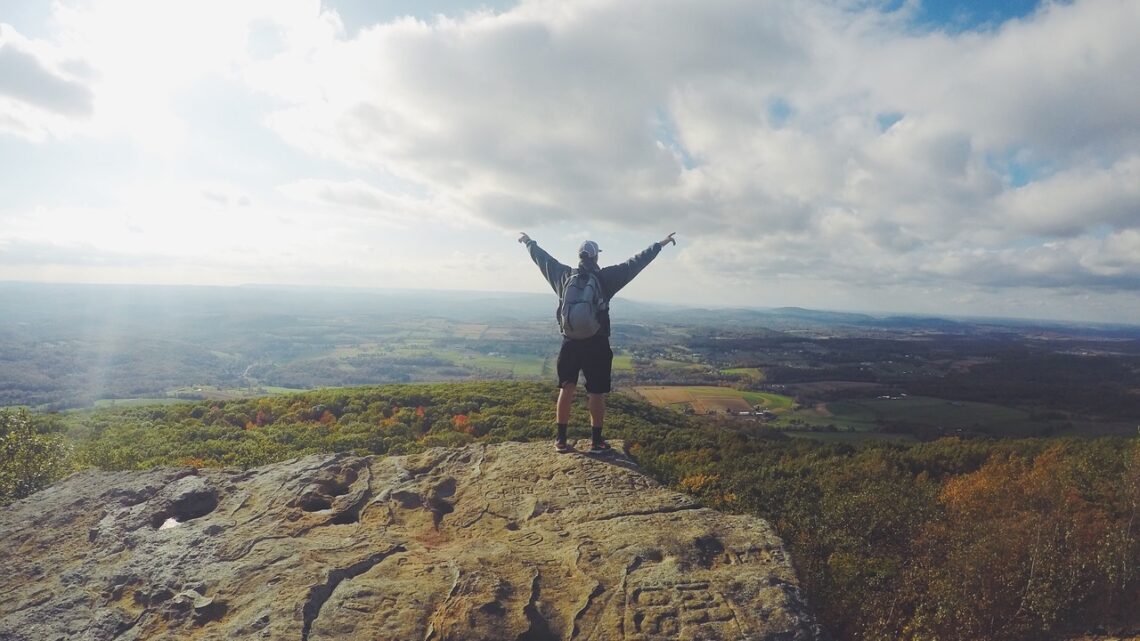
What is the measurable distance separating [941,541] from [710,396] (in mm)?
47831

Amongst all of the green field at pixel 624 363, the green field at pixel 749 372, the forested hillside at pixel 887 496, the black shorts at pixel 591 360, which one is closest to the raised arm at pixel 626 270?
the black shorts at pixel 591 360

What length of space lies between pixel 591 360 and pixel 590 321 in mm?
612

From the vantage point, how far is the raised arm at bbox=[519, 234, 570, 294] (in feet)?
24.4

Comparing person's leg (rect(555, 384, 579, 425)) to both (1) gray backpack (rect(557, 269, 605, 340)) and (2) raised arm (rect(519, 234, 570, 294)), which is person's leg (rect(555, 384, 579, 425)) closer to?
(1) gray backpack (rect(557, 269, 605, 340))

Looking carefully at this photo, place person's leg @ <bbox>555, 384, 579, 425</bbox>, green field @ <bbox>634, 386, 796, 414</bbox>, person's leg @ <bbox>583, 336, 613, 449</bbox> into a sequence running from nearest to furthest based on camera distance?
person's leg @ <bbox>583, 336, 613, 449</bbox>
person's leg @ <bbox>555, 384, 579, 425</bbox>
green field @ <bbox>634, 386, 796, 414</bbox>

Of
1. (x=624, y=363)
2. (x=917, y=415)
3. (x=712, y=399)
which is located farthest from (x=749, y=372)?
(x=917, y=415)

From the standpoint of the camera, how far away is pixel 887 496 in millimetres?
7285

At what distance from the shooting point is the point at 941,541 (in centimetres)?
614

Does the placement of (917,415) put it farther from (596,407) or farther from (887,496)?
(596,407)

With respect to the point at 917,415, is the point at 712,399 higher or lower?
lower

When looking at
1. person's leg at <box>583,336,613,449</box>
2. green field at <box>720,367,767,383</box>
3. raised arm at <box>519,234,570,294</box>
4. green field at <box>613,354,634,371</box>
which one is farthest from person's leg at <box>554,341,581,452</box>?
green field at <box>613,354,634,371</box>

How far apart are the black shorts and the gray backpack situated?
19 cm

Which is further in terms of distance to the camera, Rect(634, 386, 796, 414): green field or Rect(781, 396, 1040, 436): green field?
Rect(634, 386, 796, 414): green field

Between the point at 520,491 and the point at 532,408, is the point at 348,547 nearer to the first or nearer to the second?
the point at 520,491
